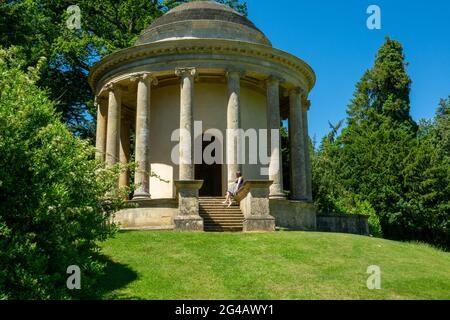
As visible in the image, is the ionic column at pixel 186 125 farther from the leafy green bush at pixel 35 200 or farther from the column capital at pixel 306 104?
the leafy green bush at pixel 35 200

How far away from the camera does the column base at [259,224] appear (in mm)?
16828

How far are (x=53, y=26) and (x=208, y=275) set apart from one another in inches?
990

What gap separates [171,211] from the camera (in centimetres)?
2006

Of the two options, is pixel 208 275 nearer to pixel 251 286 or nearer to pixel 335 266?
pixel 251 286

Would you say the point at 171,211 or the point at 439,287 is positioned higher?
the point at 171,211

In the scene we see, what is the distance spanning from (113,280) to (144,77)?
13501 mm

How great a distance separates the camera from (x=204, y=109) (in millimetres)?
24438

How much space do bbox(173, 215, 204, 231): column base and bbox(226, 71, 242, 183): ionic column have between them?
4545 mm

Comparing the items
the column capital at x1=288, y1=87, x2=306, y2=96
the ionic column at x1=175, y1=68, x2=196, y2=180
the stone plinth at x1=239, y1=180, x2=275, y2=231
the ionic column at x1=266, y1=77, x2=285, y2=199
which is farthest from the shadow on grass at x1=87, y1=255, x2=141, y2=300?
the column capital at x1=288, y1=87, x2=306, y2=96

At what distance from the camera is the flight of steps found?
61.4 feet

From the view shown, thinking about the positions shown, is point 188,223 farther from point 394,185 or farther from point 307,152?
point 394,185

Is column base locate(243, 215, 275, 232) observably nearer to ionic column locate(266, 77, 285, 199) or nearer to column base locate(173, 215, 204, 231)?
column base locate(173, 215, 204, 231)

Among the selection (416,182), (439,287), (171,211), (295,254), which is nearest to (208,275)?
(295,254)

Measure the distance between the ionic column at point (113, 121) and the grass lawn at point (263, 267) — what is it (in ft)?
28.1
